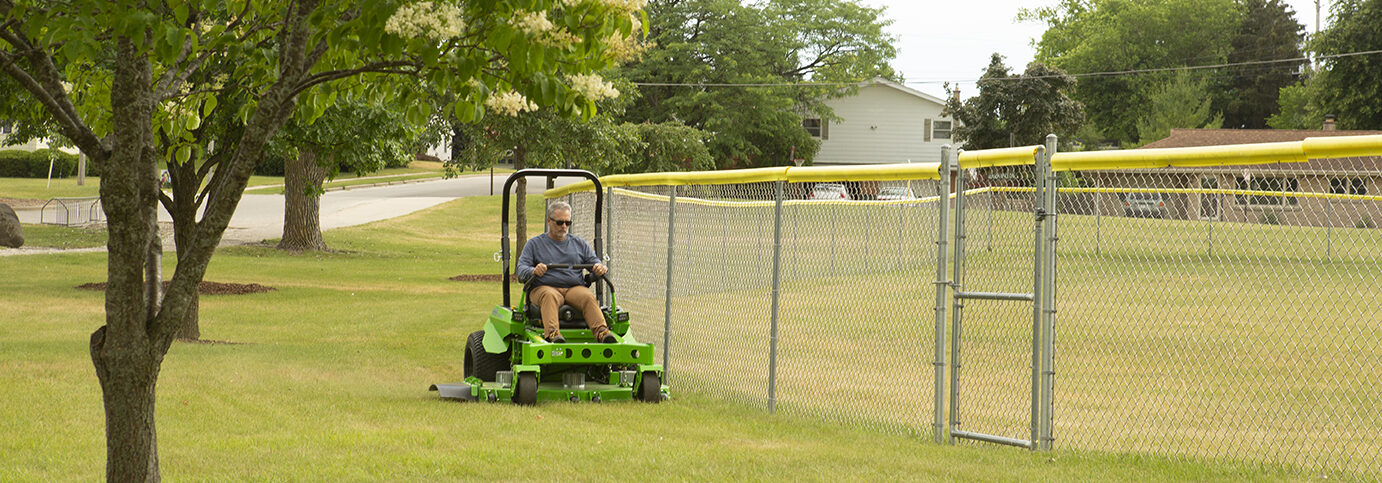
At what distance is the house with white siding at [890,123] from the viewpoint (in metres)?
64.9

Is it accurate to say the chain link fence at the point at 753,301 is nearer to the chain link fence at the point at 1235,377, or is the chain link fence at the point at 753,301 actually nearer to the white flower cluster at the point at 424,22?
the chain link fence at the point at 1235,377

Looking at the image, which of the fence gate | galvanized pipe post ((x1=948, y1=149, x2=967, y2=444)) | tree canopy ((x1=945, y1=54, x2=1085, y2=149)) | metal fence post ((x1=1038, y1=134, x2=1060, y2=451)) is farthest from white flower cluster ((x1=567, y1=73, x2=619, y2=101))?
tree canopy ((x1=945, y1=54, x2=1085, y2=149))

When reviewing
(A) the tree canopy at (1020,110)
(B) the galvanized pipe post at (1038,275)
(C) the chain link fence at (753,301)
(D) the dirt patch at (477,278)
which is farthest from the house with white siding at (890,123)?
(B) the galvanized pipe post at (1038,275)

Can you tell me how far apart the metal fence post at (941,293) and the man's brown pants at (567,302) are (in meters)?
2.76

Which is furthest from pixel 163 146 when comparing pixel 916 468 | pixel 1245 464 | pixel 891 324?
pixel 891 324

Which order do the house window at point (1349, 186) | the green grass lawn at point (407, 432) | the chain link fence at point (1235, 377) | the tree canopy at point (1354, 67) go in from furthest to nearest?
the tree canopy at point (1354, 67)
the house window at point (1349, 186)
the chain link fence at point (1235, 377)
the green grass lawn at point (407, 432)

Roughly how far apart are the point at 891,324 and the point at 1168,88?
60.4m

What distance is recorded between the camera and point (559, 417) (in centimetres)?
834

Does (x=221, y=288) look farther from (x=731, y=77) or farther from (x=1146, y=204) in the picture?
(x=731, y=77)

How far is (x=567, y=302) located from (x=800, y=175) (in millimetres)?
2252

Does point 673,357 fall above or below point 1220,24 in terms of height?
below

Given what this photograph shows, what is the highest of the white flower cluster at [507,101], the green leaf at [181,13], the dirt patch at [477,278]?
the green leaf at [181,13]

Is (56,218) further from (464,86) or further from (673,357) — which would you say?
(464,86)

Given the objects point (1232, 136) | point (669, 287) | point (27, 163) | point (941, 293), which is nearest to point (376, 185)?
point (27, 163)
